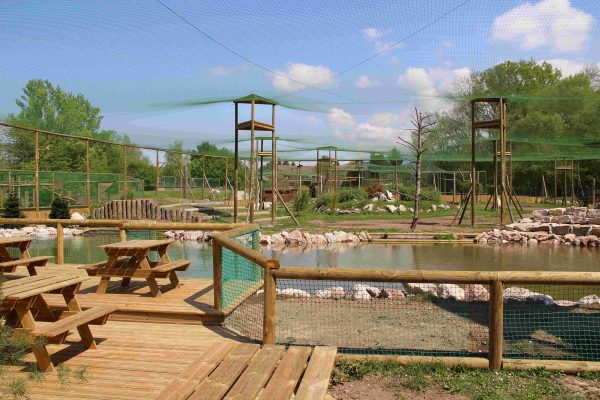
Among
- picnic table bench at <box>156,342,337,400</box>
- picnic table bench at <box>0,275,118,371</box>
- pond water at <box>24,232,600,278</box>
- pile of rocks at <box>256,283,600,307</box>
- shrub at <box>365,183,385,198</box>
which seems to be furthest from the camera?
shrub at <box>365,183,385,198</box>

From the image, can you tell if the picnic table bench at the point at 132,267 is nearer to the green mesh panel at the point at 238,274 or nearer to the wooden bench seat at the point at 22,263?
the green mesh panel at the point at 238,274

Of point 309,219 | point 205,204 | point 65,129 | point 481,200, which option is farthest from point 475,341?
point 65,129

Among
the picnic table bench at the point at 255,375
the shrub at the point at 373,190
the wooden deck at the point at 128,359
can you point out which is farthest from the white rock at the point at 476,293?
the shrub at the point at 373,190

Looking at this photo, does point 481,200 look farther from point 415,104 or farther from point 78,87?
point 78,87

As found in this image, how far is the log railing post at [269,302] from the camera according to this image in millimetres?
4594

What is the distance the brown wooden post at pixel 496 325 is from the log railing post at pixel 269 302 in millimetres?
1602

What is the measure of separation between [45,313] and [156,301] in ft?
4.70

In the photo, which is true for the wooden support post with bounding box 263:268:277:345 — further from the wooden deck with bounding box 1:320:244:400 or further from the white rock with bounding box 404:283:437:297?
the white rock with bounding box 404:283:437:297

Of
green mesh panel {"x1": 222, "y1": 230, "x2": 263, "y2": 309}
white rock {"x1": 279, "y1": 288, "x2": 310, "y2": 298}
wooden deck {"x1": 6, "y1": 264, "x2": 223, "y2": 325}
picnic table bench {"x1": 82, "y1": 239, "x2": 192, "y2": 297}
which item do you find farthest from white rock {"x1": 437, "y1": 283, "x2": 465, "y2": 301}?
picnic table bench {"x1": 82, "y1": 239, "x2": 192, "y2": 297}

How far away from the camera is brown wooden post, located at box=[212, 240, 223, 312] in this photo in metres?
5.55

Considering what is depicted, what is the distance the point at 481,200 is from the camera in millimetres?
36719

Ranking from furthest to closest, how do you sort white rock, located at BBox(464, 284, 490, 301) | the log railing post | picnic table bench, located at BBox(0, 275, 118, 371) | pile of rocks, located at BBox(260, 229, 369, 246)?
pile of rocks, located at BBox(260, 229, 369, 246) → white rock, located at BBox(464, 284, 490, 301) → the log railing post → picnic table bench, located at BBox(0, 275, 118, 371)

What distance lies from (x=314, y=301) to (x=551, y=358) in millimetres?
2974

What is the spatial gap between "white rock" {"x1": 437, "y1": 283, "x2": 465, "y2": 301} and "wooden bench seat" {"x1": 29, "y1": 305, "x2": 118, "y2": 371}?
169 inches
